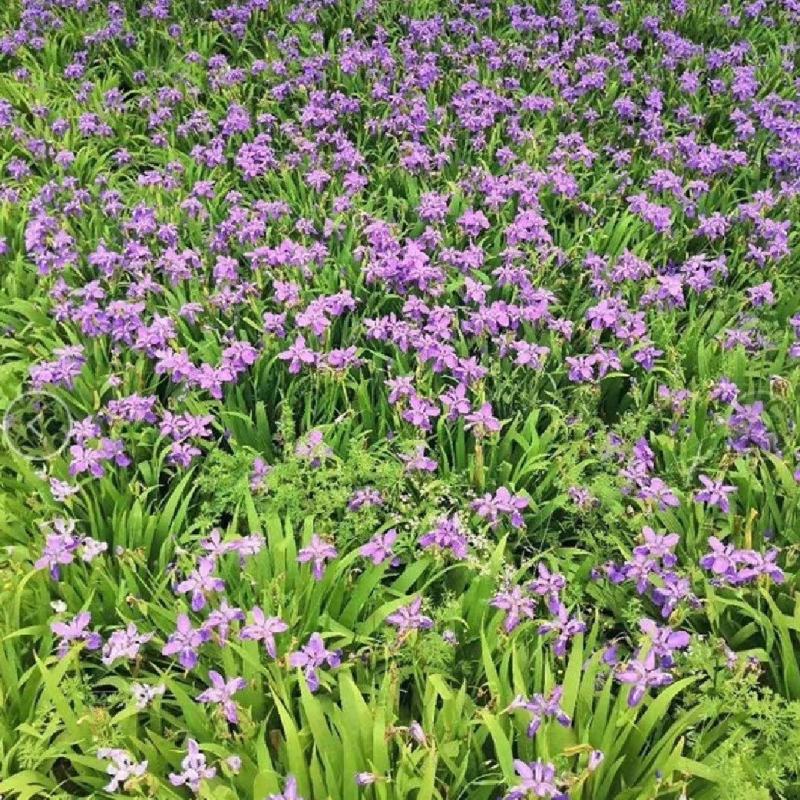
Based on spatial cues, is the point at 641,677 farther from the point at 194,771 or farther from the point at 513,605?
the point at 194,771

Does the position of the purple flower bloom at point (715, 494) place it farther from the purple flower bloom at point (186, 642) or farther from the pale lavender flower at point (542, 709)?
the purple flower bloom at point (186, 642)

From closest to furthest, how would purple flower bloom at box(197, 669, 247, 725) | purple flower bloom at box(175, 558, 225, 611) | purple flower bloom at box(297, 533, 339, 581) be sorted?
purple flower bloom at box(197, 669, 247, 725) → purple flower bloom at box(175, 558, 225, 611) → purple flower bloom at box(297, 533, 339, 581)

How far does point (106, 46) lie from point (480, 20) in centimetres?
278

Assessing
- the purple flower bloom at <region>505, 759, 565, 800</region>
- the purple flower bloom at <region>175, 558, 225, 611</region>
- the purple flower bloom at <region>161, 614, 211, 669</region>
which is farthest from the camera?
the purple flower bloom at <region>175, 558, 225, 611</region>

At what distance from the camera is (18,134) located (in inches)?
193

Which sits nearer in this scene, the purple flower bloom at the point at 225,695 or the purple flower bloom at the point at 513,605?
the purple flower bloom at the point at 225,695

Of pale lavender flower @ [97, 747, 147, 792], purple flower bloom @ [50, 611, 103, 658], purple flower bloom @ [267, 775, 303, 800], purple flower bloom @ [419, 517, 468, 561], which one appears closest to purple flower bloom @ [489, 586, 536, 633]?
purple flower bloom @ [419, 517, 468, 561]

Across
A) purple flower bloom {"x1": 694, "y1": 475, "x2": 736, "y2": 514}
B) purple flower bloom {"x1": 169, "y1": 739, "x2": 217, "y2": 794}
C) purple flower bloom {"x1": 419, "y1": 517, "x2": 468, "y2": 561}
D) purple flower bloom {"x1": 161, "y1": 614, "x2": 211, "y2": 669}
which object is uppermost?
purple flower bloom {"x1": 694, "y1": 475, "x2": 736, "y2": 514}

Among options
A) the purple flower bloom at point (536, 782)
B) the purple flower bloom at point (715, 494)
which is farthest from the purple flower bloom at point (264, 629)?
the purple flower bloom at point (715, 494)

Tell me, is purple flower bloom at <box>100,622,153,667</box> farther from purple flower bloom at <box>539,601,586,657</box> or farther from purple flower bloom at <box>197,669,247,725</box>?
purple flower bloom at <box>539,601,586,657</box>

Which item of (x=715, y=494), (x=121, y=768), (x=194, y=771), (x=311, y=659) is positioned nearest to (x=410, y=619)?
(x=311, y=659)

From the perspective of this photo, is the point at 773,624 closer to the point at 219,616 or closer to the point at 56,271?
the point at 219,616

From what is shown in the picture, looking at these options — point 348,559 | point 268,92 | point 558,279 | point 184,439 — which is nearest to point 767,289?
point 558,279

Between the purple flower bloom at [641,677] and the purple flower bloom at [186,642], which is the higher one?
the purple flower bloom at [641,677]
